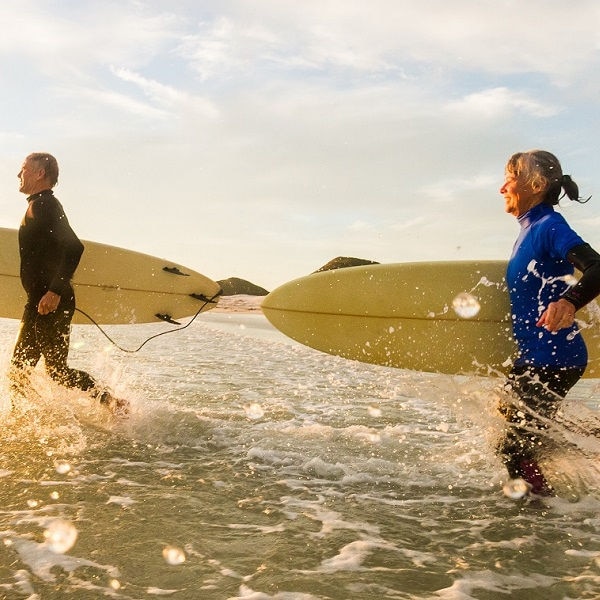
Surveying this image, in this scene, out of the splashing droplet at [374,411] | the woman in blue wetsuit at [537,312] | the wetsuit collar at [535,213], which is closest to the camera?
the woman in blue wetsuit at [537,312]

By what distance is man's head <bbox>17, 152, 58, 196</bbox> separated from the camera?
4199mm

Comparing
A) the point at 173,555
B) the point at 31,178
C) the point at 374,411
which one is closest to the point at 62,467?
the point at 173,555

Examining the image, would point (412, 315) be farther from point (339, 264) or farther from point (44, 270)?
point (44, 270)

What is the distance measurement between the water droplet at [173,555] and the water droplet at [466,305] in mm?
2214

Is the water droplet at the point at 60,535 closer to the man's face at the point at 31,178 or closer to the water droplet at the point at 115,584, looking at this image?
the water droplet at the point at 115,584

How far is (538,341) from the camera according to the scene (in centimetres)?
300

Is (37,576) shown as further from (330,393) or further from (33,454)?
(330,393)

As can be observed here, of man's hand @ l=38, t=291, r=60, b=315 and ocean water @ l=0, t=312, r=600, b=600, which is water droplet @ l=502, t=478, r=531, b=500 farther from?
man's hand @ l=38, t=291, r=60, b=315

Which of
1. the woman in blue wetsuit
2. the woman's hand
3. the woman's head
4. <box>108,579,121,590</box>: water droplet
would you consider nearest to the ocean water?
<box>108,579,121,590</box>: water droplet

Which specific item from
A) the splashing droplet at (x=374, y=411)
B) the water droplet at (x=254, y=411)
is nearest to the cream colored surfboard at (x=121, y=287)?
the water droplet at (x=254, y=411)

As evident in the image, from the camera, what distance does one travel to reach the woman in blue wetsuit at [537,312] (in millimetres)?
2939

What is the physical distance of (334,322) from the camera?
4371 millimetres

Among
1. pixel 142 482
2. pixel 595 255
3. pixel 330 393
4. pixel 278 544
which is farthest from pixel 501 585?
pixel 330 393

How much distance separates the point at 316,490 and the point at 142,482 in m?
0.87
